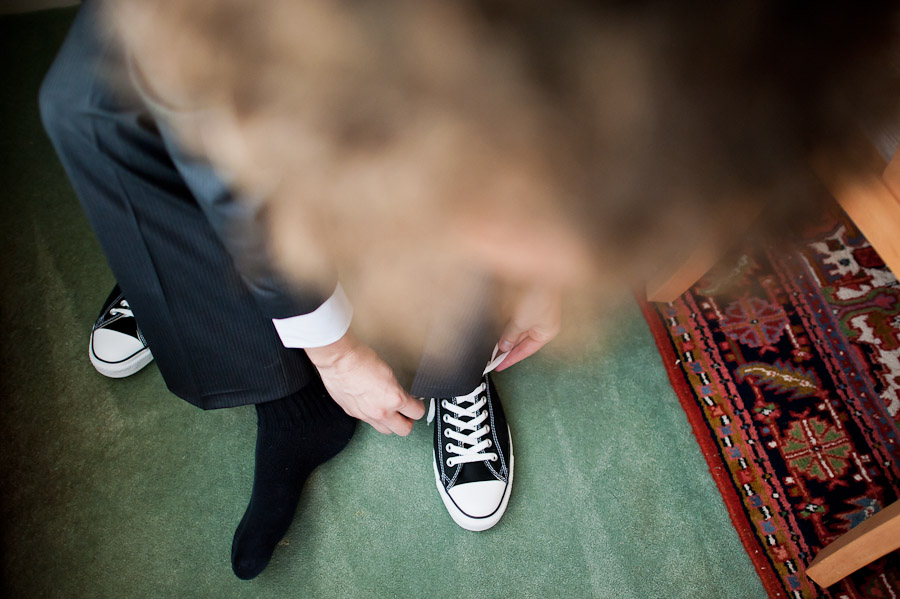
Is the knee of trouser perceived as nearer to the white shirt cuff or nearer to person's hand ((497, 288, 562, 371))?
the white shirt cuff

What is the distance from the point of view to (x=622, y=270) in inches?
15.0

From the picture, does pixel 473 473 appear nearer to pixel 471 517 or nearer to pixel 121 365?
pixel 471 517

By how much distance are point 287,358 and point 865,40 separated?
0.46 m

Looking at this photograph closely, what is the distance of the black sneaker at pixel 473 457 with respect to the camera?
61cm

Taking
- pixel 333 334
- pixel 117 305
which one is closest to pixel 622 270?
pixel 333 334

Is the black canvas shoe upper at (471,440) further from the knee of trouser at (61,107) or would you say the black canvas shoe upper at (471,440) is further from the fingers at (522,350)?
the knee of trouser at (61,107)

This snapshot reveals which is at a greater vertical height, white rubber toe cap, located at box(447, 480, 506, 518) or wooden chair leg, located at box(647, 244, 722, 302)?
wooden chair leg, located at box(647, 244, 722, 302)

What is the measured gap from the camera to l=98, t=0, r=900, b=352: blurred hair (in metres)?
0.19

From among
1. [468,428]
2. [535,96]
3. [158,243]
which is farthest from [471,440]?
[535,96]

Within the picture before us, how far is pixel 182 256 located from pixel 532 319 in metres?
0.29

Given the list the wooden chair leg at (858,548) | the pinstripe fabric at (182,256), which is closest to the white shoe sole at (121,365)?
the pinstripe fabric at (182,256)

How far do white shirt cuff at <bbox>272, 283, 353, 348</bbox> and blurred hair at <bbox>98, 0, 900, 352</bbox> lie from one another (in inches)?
6.6

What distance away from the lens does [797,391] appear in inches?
27.4

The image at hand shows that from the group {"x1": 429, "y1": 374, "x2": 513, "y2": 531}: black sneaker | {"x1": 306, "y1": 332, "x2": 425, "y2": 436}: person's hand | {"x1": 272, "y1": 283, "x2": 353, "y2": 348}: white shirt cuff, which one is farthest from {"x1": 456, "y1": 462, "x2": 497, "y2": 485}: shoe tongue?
{"x1": 272, "y1": 283, "x2": 353, "y2": 348}: white shirt cuff
